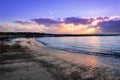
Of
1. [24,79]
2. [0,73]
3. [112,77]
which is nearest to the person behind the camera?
[24,79]

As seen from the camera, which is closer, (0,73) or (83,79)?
(83,79)

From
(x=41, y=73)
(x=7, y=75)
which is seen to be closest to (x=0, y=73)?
(x=7, y=75)

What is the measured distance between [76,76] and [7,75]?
4.07 m

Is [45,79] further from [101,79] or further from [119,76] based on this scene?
[119,76]

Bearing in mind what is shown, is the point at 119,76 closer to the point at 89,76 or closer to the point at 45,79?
the point at 89,76

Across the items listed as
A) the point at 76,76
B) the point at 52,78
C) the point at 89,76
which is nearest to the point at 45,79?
the point at 52,78

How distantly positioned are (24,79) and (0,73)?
94.6 inches

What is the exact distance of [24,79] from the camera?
10.9 metres

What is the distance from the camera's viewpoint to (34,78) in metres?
11.1

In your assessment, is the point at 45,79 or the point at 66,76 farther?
the point at 66,76

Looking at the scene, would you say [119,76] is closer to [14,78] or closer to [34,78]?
[34,78]

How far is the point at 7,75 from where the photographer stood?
39.0 ft

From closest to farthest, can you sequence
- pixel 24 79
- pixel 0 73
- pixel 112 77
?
pixel 24 79
pixel 112 77
pixel 0 73

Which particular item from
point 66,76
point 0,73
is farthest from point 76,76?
point 0,73
